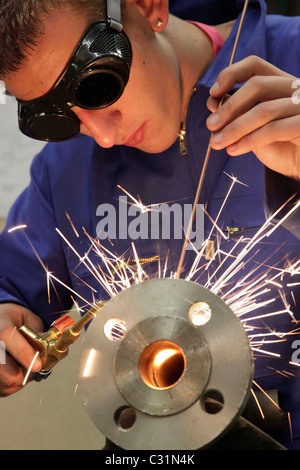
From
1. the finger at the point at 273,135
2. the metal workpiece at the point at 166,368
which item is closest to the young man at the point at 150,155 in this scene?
the finger at the point at 273,135

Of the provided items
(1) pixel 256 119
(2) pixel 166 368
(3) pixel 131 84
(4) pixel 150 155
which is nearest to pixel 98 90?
(3) pixel 131 84

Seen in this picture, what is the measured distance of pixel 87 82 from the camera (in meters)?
1.14

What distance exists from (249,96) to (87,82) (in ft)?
1.19

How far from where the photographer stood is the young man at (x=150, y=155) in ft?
3.60

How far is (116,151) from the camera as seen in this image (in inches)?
66.5

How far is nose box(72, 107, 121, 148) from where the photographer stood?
1259 millimetres

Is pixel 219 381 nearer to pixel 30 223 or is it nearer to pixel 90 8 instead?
pixel 90 8
